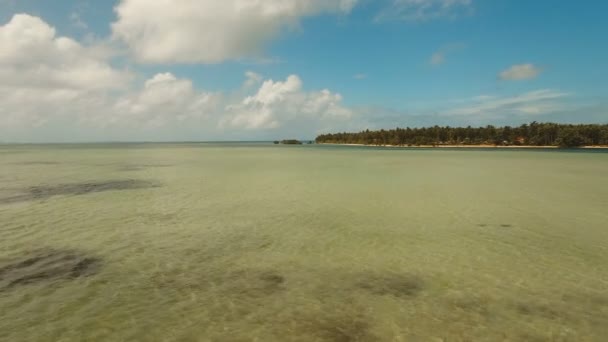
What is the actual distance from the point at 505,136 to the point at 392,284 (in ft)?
554

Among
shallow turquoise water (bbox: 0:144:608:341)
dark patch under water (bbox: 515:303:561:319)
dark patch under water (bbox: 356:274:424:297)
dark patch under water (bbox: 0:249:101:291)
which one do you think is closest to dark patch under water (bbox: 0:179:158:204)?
shallow turquoise water (bbox: 0:144:608:341)

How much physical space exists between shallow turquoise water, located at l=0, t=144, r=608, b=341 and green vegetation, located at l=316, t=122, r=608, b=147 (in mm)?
143445

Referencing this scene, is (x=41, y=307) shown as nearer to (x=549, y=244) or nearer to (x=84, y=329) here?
(x=84, y=329)

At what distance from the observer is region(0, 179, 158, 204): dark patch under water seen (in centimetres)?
2228

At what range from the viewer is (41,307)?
307 inches

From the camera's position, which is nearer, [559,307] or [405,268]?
[559,307]

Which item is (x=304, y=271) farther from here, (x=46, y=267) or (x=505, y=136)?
(x=505, y=136)

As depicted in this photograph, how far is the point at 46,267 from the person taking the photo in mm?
10156

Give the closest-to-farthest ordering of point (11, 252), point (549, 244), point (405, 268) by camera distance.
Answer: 1. point (405, 268)
2. point (11, 252)
3. point (549, 244)

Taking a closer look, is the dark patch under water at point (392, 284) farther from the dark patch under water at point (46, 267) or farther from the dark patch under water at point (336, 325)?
the dark patch under water at point (46, 267)

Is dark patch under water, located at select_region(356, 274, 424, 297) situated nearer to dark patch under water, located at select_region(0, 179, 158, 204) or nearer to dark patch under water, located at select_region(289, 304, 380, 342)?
dark patch under water, located at select_region(289, 304, 380, 342)

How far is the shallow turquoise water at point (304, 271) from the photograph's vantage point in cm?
713

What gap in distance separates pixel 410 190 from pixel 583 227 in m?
11.4

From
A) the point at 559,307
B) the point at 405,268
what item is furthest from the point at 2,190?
the point at 559,307
